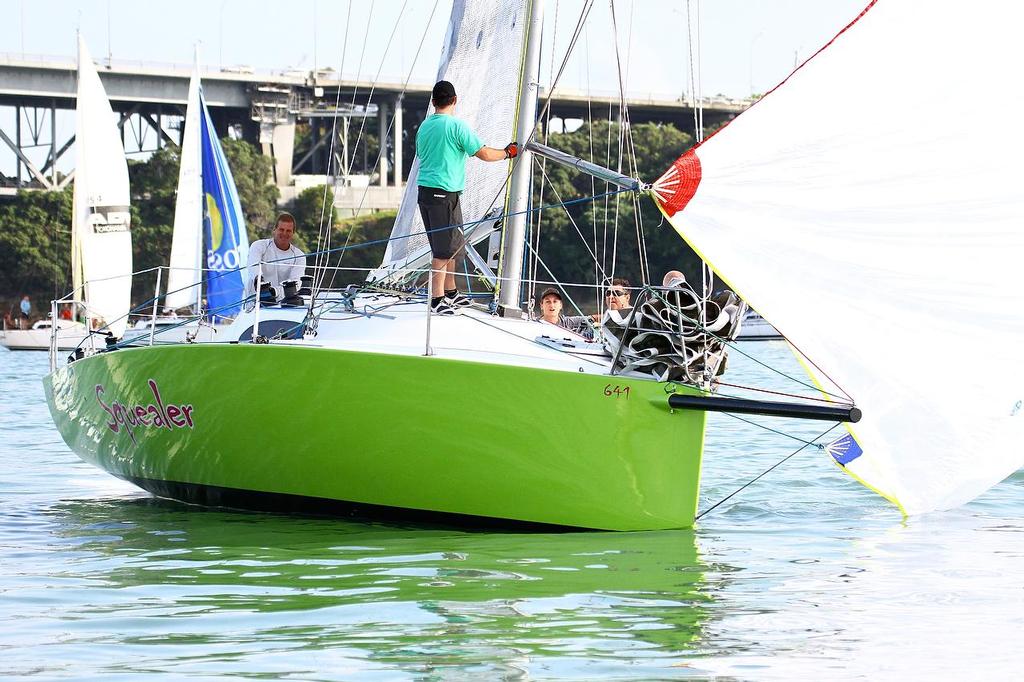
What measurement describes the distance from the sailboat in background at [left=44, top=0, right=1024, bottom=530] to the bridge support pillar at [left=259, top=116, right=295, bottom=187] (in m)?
58.2

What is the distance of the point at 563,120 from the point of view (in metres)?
72.8

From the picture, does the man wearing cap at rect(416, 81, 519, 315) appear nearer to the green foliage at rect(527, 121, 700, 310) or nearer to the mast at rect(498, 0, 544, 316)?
the mast at rect(498, 0, 544, 316)

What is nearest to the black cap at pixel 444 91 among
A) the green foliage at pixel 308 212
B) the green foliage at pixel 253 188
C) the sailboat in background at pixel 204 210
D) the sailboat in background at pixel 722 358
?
the sailboat in background at pixel 722 358

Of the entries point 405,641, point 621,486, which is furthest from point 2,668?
point 621,486

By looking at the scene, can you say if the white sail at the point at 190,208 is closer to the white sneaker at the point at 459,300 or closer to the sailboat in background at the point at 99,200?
the sailboat in background at the point at 99,200

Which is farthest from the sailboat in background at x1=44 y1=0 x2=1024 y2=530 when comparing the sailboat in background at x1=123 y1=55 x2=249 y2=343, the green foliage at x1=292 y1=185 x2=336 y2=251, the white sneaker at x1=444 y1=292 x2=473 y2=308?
the green foliage at x1=292 y1=185 x2=336 y2=251

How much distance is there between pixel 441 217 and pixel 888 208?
292cm

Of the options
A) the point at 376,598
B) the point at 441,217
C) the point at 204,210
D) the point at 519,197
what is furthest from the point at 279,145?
the point at 376,598

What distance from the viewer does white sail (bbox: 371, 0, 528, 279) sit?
366 inches

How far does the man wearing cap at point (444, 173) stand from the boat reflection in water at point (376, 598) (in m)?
1.71

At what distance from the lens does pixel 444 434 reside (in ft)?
23.6

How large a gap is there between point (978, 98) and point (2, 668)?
5.03 meters

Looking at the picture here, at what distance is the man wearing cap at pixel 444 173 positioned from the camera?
27.6ft

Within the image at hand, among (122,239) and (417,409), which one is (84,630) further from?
(122,239)
